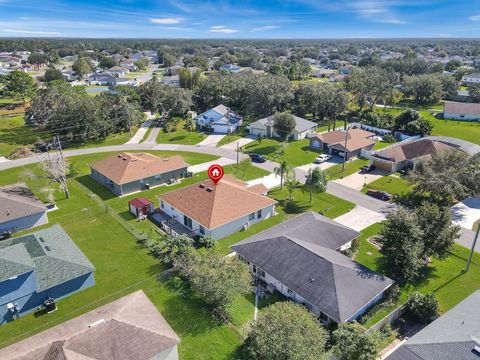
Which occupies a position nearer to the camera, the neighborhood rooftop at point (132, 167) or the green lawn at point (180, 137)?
the neighborhood rooftop at point (132, 167)

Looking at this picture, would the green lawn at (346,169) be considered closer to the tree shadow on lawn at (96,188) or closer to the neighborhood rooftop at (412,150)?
the neighborhood rooftop at (412,150)

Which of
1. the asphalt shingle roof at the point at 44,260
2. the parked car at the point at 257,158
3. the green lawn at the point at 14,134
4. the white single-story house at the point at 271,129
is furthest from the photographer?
the white single-story house at the point at 271,129

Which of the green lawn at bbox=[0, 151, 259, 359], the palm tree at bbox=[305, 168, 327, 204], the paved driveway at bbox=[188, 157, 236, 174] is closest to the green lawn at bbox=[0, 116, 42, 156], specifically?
the green lawn at bbox=[0, 151, 259, 359]

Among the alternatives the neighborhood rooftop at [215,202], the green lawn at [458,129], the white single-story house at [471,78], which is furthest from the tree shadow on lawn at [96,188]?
the white single-story house at [471,78]

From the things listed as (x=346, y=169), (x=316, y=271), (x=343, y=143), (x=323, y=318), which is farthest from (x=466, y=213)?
(x=323, y=318)

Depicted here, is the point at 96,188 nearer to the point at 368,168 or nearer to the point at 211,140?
the point at 211,140

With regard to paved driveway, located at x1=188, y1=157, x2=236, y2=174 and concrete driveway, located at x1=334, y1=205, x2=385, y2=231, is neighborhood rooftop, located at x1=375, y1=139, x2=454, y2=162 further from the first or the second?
paved driveway, located at x1=188, y1=157, x2=236, y2=174
